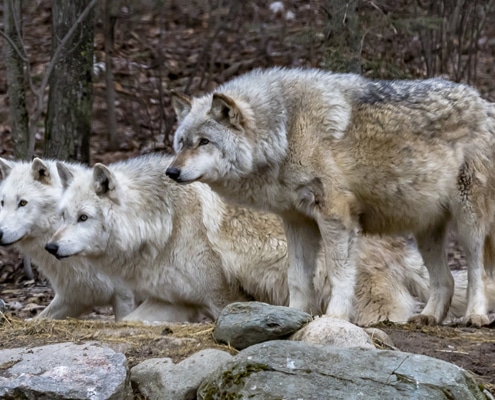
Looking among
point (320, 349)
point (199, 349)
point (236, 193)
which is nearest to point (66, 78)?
point (236, 193)

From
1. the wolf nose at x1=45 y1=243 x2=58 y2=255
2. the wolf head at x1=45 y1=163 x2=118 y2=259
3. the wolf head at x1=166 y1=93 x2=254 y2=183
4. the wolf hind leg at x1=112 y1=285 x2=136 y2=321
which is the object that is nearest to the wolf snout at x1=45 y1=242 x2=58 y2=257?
the wolf nose at x1=45 y1=243 x2=58 y2=255

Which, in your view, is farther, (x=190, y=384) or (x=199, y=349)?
(x=199, y=349)

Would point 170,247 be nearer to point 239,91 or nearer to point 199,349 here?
point 239,91

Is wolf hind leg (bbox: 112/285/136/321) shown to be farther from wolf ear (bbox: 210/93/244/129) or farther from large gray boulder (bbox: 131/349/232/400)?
large gray boulder (bbox: 131/349/232/400)

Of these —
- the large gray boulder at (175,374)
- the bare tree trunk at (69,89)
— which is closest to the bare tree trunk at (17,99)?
the bare tree trunk at (69,89)

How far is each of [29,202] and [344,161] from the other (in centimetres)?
367

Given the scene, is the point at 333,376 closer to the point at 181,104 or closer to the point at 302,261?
the point at 302,261

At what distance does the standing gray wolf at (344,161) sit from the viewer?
6438 millimetres

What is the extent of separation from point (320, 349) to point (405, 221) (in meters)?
2.32

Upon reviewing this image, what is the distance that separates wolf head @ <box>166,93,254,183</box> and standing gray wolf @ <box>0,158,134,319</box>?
2.73 m

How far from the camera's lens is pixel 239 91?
22.3 ft

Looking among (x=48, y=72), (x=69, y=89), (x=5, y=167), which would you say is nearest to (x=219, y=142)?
(x=5, y=167)

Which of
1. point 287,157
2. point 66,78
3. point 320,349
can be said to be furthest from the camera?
point 66,78

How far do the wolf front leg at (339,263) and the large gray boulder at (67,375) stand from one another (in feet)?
6.26
